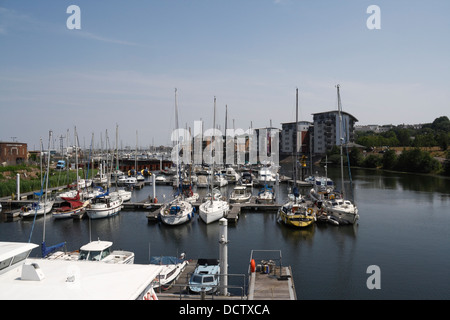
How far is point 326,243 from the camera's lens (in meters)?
26.5

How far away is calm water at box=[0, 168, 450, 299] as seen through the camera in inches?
742

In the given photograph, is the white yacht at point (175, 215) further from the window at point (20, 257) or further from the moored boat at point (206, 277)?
the window at point (20, 257)

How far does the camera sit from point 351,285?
18.8 metres

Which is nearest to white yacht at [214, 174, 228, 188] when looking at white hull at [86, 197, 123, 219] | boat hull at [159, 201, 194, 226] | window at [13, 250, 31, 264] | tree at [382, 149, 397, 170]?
white hull at [86, 197, 123, 219]

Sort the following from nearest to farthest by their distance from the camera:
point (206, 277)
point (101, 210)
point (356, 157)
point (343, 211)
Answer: point (206, 277) < point (343, 211) < point (101, 210) < point (356, 157)

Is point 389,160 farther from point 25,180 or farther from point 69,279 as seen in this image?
point 69,279

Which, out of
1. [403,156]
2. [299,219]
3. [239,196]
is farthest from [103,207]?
[403,156]

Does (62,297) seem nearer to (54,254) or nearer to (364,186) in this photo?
(54,254)

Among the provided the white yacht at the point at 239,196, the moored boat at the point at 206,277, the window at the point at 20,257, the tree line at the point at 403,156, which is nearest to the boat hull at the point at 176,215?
the white yacht at the point at 239,196

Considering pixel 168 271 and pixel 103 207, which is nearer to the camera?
pixel 168 271

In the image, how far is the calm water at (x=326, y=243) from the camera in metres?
18.9
